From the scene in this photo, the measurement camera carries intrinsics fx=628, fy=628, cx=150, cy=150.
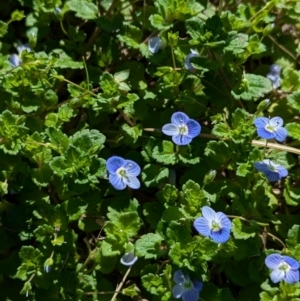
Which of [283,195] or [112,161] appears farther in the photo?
[283,195]

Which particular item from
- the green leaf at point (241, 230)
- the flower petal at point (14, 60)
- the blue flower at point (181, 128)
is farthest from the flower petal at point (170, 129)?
the flower petal at point (14, 60)

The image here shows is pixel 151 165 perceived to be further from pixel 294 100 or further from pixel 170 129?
pixel 294 100

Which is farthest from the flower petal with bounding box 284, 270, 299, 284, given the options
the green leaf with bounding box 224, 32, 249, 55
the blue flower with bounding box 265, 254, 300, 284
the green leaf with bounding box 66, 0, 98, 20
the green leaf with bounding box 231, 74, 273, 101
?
the green leaf with bounding box 66, 0, 98, 20

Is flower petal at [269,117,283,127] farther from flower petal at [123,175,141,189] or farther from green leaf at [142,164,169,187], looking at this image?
flower petal at [123,175,141,189]

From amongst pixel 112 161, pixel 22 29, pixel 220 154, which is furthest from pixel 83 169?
pixel 22 29

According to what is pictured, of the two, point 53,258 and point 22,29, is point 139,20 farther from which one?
point 53,258

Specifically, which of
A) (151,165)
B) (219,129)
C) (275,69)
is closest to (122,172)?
(151,165)
